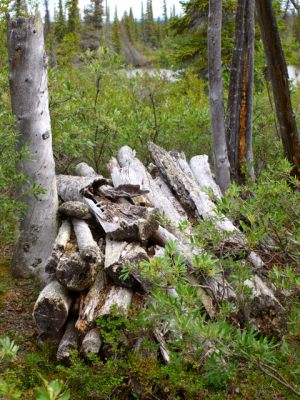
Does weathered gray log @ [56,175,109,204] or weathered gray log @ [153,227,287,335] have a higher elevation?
weathered gray log @ [56,175,109,204]

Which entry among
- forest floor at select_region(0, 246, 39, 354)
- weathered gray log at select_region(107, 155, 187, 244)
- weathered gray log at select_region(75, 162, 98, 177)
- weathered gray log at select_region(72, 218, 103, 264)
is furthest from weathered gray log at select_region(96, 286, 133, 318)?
weathered gray log at select_region(75, 162, 98, 177)

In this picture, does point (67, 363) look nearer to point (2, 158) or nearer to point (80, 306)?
point (80, 306)

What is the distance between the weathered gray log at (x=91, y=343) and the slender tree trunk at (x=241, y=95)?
4454 mm

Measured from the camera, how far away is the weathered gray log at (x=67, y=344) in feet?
15.1

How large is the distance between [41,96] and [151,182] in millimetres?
1929

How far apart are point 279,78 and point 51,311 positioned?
17.5 feet

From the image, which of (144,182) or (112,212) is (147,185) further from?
(112,212)

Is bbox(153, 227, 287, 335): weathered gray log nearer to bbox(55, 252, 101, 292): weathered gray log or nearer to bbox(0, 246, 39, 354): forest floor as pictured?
bbox(55, 252, 101, 292): weathered gray log

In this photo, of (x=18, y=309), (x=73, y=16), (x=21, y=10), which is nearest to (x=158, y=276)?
(x=18, y=309)

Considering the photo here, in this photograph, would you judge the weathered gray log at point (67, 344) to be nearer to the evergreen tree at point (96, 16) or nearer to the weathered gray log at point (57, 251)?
the weathered gray log at point (57, 251)

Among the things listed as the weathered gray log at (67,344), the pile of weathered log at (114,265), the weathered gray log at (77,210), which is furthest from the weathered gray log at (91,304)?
the weathered gray log at (77,210)

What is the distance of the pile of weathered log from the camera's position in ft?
15.0

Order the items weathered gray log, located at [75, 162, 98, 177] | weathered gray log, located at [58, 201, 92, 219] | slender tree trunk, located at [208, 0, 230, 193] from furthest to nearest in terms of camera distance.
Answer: weathered gray log, located at [75, 162, 98, 177] → slender tree trunk, located at [208, 0, 230, 193] → weathered gray log, located at [58, 201, 92, 219]

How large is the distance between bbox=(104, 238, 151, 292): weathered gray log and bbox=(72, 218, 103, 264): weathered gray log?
0.12m
